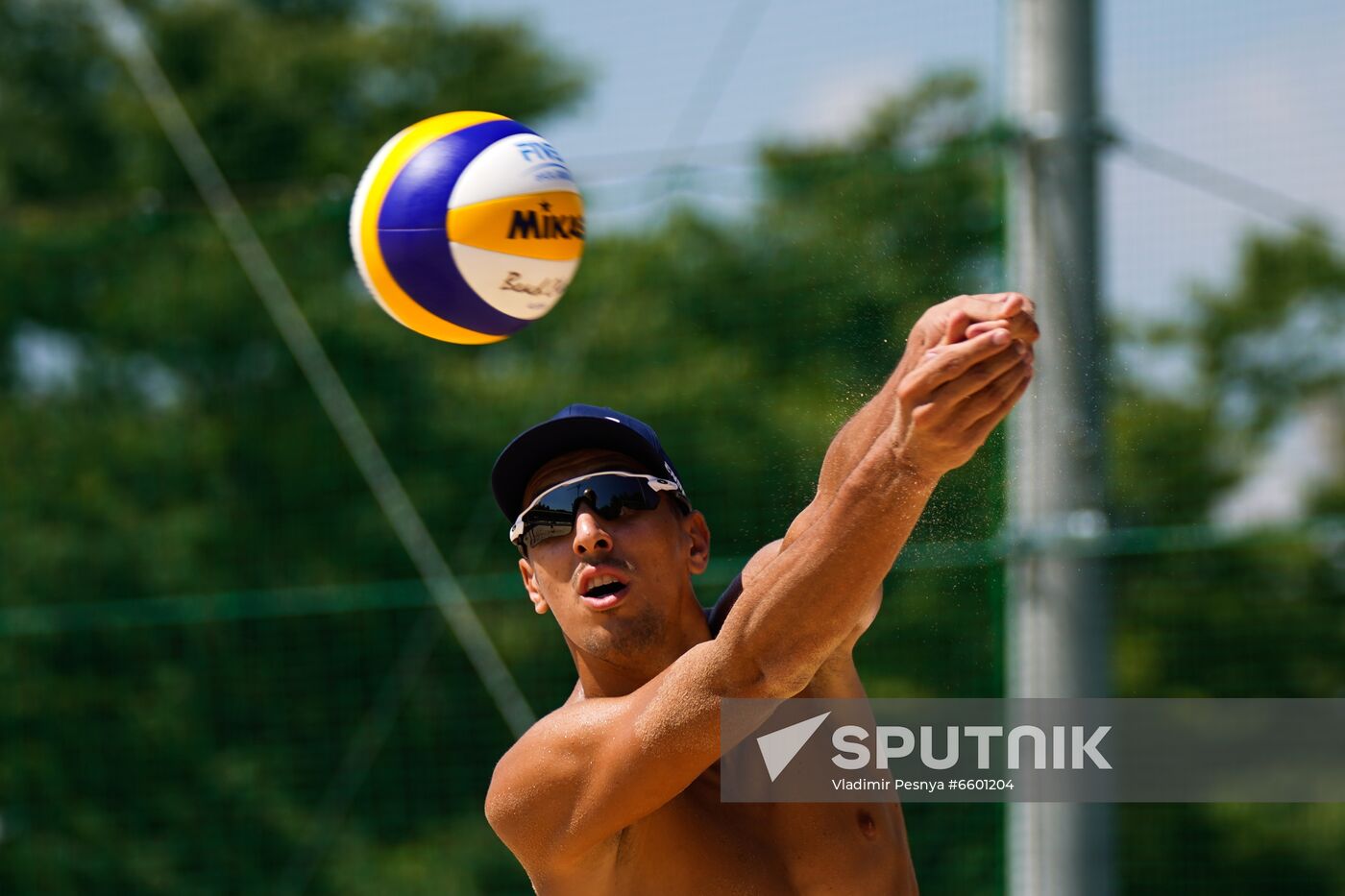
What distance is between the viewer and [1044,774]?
4.93m

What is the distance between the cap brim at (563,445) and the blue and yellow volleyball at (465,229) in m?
0.55

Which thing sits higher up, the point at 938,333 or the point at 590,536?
the point at 590,536

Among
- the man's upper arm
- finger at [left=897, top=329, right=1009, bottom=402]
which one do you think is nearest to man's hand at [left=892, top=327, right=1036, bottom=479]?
finger at [left=897, top=329, right=1009, bottom=402]

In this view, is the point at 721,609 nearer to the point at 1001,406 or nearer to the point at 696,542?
the point at 696,542

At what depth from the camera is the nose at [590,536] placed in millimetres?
2855

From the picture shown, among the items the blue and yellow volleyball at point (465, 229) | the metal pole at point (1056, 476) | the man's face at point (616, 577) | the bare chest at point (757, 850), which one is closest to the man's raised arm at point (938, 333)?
the man's face at point (616, 577)

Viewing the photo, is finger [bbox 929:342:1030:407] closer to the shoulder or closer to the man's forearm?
the man's forearm

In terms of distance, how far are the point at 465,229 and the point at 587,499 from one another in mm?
822

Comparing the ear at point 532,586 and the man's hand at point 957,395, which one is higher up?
the ear at point 532,586

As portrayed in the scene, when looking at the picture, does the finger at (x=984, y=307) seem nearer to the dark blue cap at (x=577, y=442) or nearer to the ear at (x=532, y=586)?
the dark blue cap at (x=577, y=442)

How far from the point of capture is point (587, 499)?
292 centimetres

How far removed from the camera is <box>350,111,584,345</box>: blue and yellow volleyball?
353cm

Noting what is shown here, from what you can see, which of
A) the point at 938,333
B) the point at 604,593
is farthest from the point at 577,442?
the point at 938,333

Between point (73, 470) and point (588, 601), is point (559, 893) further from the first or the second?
point (73, 470)
